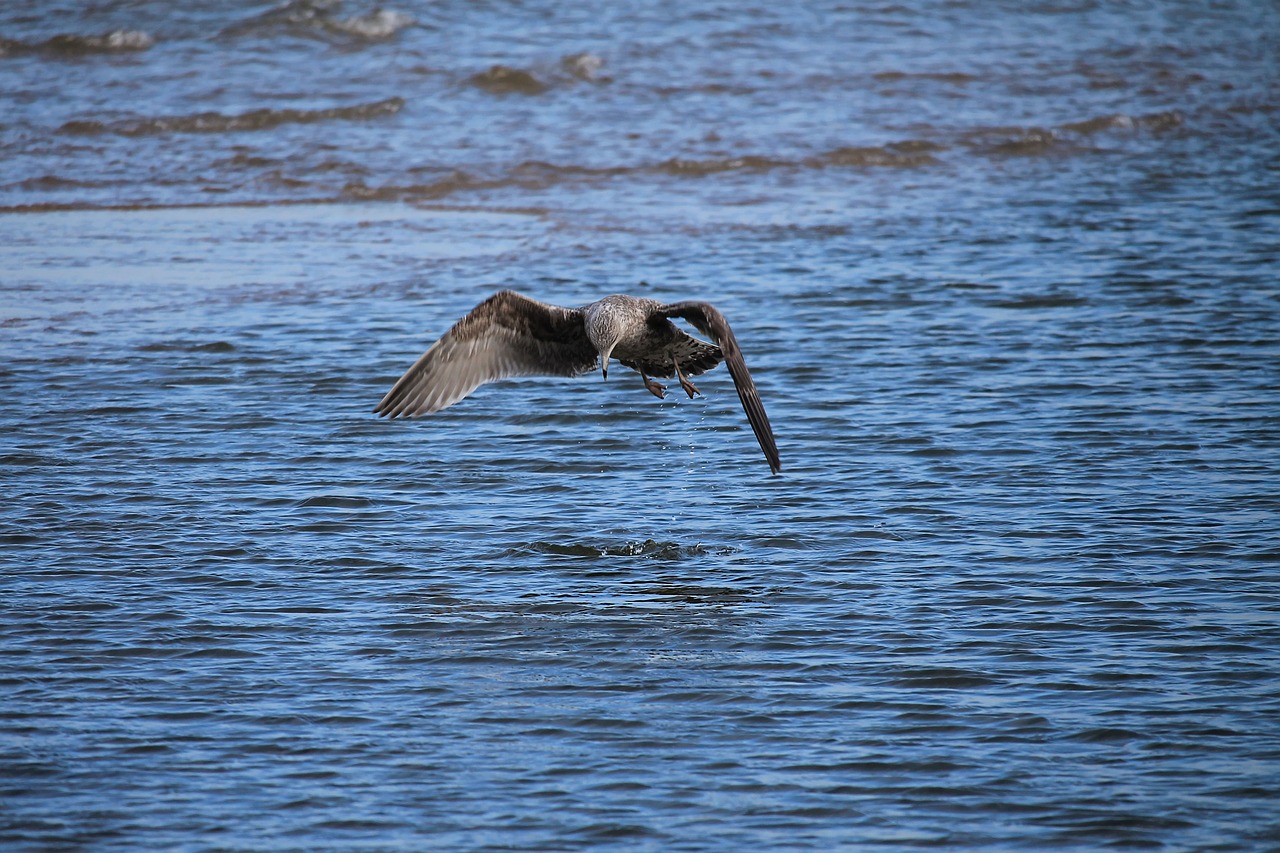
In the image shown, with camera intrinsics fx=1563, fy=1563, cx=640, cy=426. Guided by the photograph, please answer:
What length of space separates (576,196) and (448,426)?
18.6 feet

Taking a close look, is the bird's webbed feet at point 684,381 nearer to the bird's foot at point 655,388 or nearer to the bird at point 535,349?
the bird at point 535,349

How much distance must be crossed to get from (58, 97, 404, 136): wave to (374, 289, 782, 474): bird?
944 centimetres

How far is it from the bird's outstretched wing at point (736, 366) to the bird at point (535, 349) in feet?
0.97

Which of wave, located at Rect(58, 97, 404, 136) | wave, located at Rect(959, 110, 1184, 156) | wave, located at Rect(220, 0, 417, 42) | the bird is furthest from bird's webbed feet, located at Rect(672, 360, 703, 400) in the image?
wave, located at Rect(220, 0, 417, 42)

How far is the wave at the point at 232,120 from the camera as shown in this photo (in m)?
16.1

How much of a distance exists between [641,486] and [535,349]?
881 mm

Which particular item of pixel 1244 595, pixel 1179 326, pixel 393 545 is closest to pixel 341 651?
pixel 393 545

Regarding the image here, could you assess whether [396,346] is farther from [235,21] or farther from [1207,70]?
[1207,70]

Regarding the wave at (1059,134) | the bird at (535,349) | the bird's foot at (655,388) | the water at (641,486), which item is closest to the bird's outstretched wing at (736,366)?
the bird at (535,349)

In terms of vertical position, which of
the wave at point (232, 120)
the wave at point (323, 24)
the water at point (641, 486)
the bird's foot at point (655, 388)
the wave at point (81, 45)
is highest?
the wave at point (323, 24)

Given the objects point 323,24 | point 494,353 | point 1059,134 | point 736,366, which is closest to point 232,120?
point 323,24

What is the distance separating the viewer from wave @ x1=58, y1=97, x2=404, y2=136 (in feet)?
52.7

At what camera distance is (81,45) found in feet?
62.8

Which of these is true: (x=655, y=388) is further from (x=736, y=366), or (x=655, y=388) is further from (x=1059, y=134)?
(x=1059, y=134)
